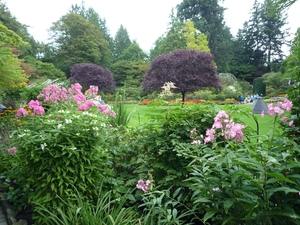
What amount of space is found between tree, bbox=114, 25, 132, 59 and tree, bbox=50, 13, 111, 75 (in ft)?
29.8

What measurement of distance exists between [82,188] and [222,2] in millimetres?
32511

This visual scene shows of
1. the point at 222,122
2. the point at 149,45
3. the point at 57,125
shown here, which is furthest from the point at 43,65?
the point at 149,45

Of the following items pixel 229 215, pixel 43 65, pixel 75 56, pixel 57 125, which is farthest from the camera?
pixel 75 56

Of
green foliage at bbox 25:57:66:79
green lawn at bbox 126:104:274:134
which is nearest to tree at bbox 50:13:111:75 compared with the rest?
green foliage at bbox 25:57:66:79

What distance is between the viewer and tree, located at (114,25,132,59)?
1356 inches

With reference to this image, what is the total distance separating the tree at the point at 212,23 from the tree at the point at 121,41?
28.2 feet

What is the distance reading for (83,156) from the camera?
192cm

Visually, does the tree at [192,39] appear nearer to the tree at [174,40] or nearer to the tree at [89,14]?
Result: the tree at [174,40]

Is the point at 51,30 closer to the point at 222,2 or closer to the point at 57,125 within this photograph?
the point at 222,2

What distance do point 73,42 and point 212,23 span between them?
1603cm

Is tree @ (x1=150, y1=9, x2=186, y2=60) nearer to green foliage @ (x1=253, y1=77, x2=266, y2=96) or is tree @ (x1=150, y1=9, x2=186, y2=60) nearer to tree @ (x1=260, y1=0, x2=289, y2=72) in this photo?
green foliage @ (x1=253, y1=77, x2=266, y2=96)

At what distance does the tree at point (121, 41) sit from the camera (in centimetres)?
3444

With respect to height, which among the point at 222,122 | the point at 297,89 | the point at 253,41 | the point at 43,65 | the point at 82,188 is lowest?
the point at 82,188

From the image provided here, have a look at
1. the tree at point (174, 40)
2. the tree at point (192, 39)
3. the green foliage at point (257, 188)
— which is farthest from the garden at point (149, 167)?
the tree at point (174, 40)
